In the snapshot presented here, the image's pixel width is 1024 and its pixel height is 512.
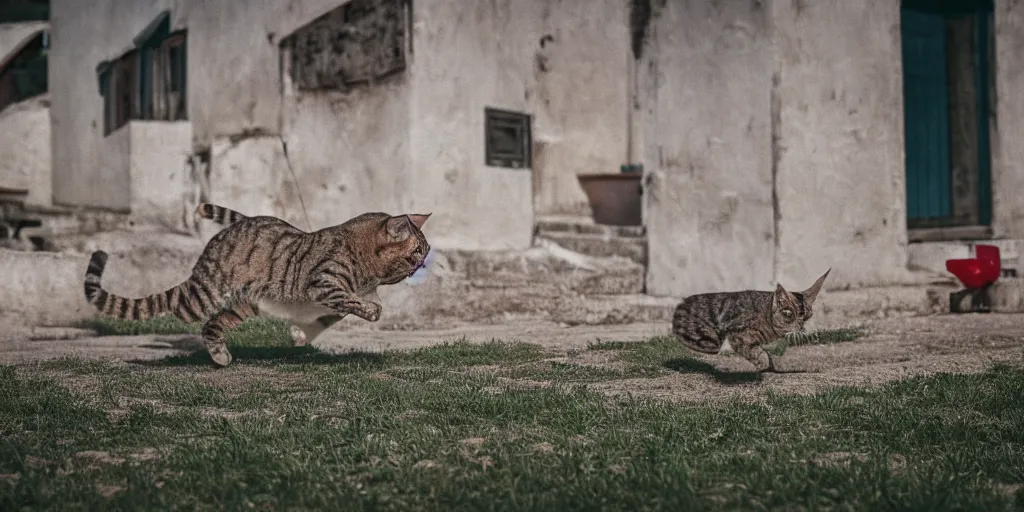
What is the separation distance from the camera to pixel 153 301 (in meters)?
6.16

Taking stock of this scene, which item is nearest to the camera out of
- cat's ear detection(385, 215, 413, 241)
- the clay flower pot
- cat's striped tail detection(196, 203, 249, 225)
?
cat's ear detection(385, 215, 413, 241)

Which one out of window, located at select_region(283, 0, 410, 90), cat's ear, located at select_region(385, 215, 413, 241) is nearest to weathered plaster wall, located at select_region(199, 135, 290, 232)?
window, located at select_region(283, 0, 410, 90)

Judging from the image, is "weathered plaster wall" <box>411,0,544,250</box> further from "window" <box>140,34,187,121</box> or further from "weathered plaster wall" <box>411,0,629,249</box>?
"window" <box>140,34,187,121</box>

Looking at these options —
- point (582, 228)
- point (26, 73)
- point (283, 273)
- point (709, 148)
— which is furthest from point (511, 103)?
point (26, 73)

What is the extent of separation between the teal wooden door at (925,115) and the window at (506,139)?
14.3 ft

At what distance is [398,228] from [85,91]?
1227cm

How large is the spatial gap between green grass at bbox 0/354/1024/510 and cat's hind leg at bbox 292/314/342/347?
658 millimetres

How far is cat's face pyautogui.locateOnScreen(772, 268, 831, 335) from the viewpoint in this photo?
533cm

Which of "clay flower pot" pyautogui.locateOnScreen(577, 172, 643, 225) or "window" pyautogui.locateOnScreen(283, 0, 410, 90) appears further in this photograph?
"clay flower pot" pyautogui.locateOnScreen(577, 172, 643, 225)

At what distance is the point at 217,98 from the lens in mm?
12508

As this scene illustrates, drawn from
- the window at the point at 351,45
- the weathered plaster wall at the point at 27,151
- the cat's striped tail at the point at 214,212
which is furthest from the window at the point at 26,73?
the cat's striped tail at the point at 214,212

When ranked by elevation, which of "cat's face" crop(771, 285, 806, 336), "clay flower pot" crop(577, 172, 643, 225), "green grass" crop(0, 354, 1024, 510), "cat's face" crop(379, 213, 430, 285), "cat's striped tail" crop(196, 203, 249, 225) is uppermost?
"clay flower pot" crop(577, 172, 643, 225)

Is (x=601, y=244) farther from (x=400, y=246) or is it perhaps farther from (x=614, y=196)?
(x=400, y=246)

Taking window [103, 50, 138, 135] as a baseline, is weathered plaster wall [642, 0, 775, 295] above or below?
below
